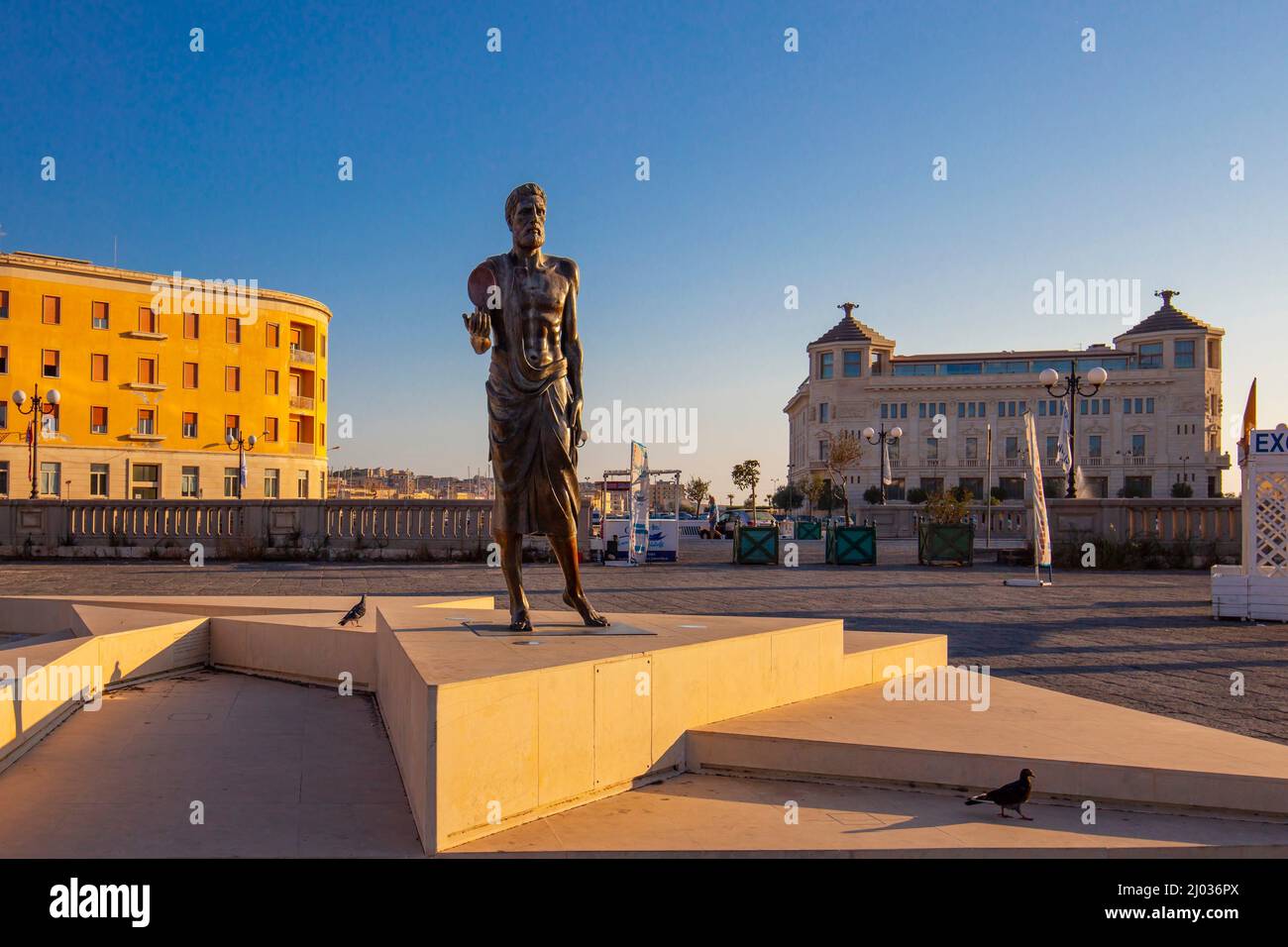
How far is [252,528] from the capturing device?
23.7 metres

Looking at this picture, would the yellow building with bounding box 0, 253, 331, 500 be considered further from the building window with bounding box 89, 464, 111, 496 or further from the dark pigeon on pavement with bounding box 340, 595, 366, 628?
the dark pigeon on pavement with bounding box 340, 595, 366, 628

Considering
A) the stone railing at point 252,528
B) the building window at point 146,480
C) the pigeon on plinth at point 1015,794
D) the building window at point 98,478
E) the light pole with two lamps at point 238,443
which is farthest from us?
the light pole with two lamps at point 238,443

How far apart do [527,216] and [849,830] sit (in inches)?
157

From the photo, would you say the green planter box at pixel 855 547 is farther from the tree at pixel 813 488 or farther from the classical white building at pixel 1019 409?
the classical white building at pixel 1019 409

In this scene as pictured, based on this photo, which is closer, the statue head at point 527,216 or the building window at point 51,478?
the statue head at point 527,216

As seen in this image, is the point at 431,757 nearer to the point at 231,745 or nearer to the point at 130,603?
the point at 231,745

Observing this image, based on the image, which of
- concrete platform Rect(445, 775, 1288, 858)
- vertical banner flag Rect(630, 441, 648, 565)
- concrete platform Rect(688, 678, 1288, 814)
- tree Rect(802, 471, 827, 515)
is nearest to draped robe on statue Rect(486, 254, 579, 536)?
concrete platform Rect(688, 678, 1288, 814)

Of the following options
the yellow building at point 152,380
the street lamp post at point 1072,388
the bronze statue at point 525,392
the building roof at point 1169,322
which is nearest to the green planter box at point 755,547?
the street lamp post at point 1072,388

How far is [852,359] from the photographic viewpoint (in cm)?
8244

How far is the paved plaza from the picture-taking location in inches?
304

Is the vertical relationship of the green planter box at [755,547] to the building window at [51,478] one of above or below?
below

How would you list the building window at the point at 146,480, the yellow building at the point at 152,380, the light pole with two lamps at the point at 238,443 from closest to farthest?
the yellow building at the point at 152,380, the building window at the point at 146,480, the light pole with two lamps at the point at 238,443

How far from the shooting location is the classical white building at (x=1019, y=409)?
7675 centimetres

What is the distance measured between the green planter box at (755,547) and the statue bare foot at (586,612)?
1892 cm
